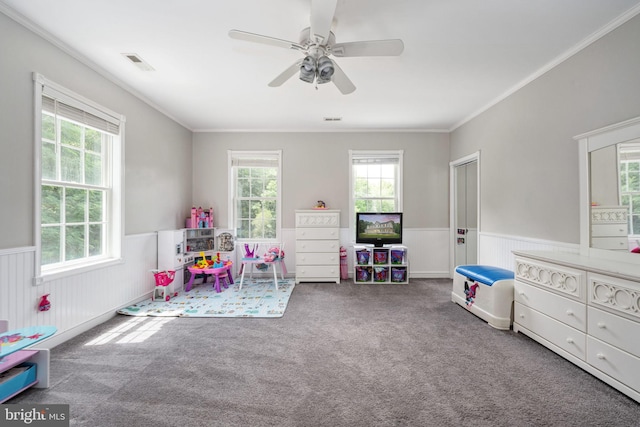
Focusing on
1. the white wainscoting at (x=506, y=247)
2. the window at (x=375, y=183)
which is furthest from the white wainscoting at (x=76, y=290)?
→ the white wainscoting at (x=506, y=247)

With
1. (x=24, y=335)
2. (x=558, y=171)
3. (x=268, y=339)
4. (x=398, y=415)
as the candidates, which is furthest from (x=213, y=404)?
(x=558, y=171)

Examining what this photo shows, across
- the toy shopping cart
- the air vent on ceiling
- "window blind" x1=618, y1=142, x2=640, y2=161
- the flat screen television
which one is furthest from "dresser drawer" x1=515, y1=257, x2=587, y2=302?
the air vent on ceiling

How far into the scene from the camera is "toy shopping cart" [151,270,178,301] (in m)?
3.58

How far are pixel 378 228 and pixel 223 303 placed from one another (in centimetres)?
269

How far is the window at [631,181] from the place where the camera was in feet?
6.54

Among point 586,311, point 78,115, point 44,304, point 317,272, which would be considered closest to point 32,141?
point 78,115

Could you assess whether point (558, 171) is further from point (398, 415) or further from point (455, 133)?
point (398, 415)

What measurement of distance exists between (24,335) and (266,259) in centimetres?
274

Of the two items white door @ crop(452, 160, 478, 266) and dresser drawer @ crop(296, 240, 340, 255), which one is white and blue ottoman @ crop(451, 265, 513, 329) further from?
dresser drawer @ crop(296, 240, 340, 255)

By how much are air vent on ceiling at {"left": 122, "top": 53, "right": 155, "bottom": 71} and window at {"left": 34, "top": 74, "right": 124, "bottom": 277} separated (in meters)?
0.61

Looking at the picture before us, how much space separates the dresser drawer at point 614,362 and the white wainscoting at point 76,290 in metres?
4.25

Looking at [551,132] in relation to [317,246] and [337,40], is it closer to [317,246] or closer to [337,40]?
[337,40]

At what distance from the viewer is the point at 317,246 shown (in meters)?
4.57

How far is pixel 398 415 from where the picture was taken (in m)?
1.60
